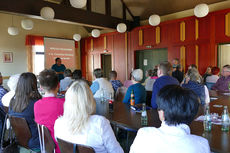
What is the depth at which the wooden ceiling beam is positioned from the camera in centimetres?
519

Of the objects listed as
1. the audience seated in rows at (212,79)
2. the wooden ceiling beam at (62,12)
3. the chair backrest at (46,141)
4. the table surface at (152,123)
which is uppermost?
the wooden ceiling beam at (62,12)

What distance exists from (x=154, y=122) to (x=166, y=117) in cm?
89

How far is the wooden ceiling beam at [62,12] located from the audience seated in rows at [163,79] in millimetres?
4183

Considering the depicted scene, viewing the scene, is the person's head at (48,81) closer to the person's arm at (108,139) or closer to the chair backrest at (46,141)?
the chair backrest at (46,141)

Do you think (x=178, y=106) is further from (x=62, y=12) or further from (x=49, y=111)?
(x=62, y=12)

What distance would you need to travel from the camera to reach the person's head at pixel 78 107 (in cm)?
146

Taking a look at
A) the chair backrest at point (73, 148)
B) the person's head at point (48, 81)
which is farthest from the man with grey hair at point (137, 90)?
the chair backrest at point (73, 148)

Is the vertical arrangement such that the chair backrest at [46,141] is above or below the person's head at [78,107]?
below

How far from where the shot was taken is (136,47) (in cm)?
834

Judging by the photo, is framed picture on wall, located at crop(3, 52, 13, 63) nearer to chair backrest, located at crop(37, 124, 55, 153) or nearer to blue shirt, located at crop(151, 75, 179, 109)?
chair backrest, located at crop(37, 124, 55, 153)

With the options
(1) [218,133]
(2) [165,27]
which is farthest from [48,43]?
(1) [218,133]

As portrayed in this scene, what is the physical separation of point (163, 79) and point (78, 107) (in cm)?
173

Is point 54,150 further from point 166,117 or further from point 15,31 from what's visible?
point 15,31

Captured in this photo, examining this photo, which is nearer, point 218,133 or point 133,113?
point 218,133
